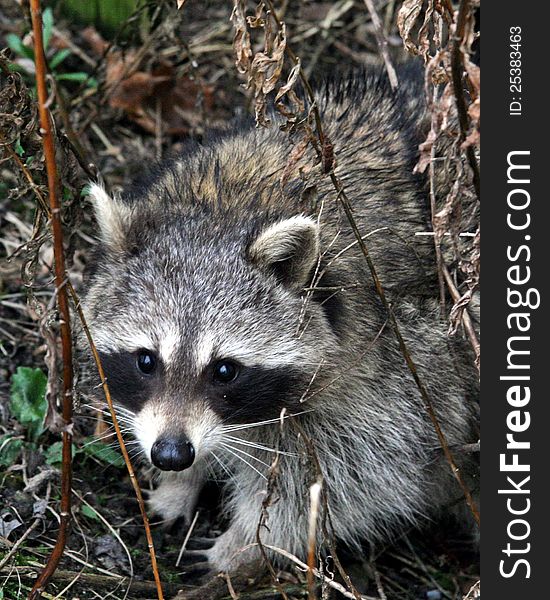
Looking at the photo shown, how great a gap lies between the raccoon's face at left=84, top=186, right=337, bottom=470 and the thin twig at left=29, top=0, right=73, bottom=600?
402 mm

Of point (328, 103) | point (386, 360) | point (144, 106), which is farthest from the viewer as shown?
point (144, 106)

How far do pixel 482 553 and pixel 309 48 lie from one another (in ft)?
16.7

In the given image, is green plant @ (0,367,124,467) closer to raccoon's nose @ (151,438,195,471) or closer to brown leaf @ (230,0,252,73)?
raccoon's nose @ (151,438,195,471)

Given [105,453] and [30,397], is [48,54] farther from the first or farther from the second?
[105,453]

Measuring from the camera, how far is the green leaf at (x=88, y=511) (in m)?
5.19

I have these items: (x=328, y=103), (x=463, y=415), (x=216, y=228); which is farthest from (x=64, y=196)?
(x=463, y=415)

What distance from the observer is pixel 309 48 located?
817 cm

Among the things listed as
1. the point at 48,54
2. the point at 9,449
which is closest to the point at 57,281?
the point at 9,449

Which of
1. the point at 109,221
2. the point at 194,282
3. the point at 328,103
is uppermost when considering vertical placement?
the point at 328,103

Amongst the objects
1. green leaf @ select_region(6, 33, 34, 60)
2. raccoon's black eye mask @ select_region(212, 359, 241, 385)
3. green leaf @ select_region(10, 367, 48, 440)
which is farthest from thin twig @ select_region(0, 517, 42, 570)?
green leaf @ select_region(6, 33, 34, 60)

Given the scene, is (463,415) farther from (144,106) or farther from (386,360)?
(144,106)

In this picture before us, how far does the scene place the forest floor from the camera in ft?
15.3

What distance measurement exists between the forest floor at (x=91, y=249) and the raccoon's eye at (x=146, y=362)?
495 millimetres

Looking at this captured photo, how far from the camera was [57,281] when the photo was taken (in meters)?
3.94
